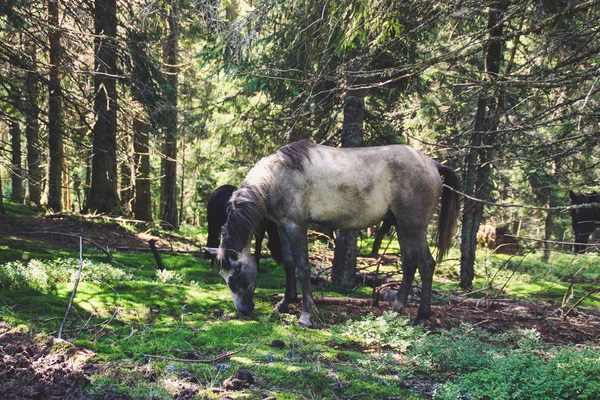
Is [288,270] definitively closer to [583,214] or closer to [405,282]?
[405,282]

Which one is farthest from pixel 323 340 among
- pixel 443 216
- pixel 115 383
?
pixel 443 216

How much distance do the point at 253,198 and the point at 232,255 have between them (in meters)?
0.78

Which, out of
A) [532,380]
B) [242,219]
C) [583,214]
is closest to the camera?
[532,380]

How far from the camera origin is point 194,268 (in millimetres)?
8172

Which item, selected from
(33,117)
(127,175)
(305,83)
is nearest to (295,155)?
(305,83)

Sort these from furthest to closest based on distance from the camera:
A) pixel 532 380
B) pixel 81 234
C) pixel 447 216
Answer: pixel 81 234 → pixel 447 216 → pixel 532 380

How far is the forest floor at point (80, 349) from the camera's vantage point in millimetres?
3162

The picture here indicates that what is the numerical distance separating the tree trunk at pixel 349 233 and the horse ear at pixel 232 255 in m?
2.71

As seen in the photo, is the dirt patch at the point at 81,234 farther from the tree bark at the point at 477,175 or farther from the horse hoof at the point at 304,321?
the tree bark at the point at 477,175

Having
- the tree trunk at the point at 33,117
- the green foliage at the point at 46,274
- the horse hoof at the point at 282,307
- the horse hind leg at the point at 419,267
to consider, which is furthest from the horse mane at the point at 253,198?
the tree trunk at the point at 33,117

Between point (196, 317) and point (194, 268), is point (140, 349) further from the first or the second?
point (194, 268)

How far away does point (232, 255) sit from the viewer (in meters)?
5.38

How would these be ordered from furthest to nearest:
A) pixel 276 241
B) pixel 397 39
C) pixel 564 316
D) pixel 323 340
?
pixel 276 241
pixel 564 316
pixel 323 340
pixel 397 39

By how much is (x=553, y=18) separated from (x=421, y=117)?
6.01 metres
